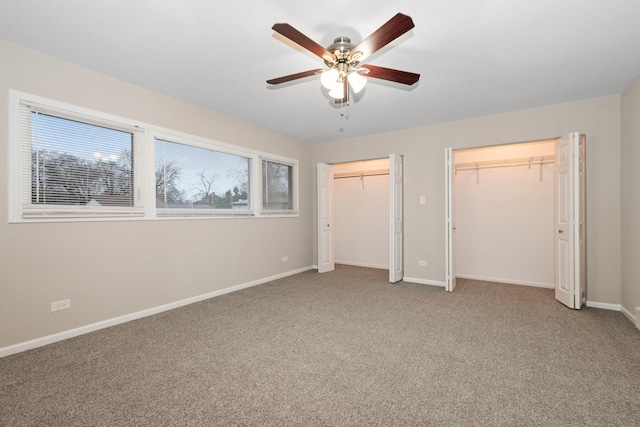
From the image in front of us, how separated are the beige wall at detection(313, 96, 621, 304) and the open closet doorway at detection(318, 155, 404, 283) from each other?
0.92ft

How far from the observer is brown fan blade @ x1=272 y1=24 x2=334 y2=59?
1712mm

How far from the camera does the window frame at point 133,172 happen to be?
2504 mm

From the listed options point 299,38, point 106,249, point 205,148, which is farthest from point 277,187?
point 299,38

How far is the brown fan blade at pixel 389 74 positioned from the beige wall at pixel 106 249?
2600 millimetres

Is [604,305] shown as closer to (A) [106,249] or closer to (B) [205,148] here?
(B) [205,148]

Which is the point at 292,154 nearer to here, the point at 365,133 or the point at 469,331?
the point at 365,133

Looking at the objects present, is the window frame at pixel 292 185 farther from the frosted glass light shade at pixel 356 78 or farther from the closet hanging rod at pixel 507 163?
the closet hanging rod at pixel 507 163

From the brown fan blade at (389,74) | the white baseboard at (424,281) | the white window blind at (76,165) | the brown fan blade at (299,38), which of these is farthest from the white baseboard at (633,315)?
the white window blind at (76,165)

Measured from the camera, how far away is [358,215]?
6.65 m

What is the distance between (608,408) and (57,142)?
15.7 feet

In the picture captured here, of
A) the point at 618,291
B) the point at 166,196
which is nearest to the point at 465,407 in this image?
the point at 618,291

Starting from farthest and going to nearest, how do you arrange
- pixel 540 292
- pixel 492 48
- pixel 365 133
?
1. pixel 365 133
2. pixel 540 292
3. pixel 492 48

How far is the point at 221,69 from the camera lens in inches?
114

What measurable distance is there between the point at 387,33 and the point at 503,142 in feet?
11.0
